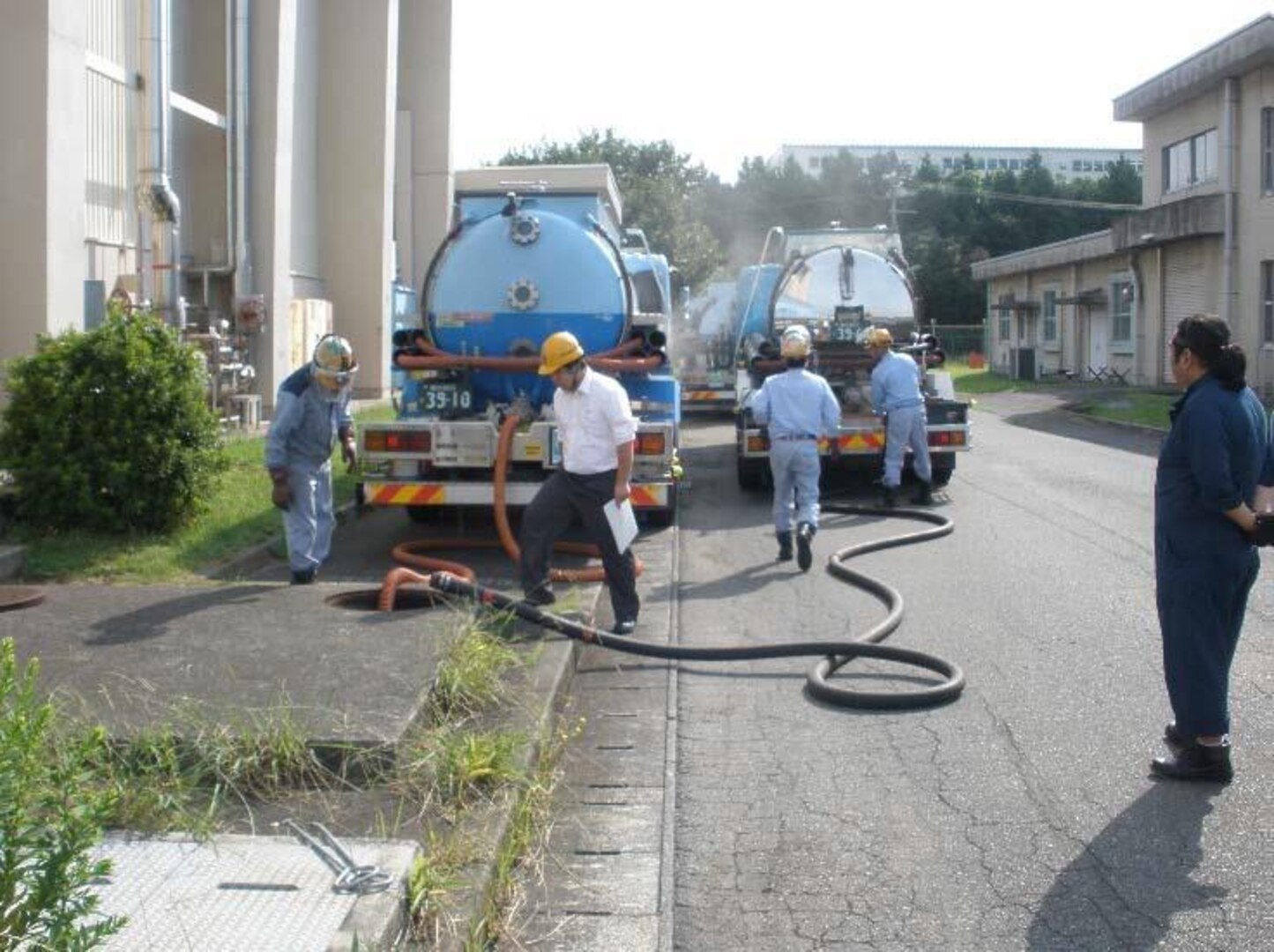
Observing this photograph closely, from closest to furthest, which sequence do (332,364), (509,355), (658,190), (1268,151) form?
1. (332,364)
2. (509,355)
3. (1268,151)
4. (658,190)

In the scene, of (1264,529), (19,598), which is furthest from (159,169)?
(1264,529)

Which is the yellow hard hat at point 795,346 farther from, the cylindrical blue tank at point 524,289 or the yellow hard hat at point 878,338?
the yellow hard hat at point 878,338

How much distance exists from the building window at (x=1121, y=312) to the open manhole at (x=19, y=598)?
111ft

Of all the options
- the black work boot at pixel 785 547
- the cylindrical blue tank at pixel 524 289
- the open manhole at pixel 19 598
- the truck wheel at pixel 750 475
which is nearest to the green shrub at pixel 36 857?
the open manhole at pixel 19 598

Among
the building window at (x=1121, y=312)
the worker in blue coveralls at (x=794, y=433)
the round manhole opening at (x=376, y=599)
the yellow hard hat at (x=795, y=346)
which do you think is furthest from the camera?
the building window at (x=1121, y=312)

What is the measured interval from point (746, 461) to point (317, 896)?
1186cm

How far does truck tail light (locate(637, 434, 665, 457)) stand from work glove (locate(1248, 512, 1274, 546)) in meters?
6.16

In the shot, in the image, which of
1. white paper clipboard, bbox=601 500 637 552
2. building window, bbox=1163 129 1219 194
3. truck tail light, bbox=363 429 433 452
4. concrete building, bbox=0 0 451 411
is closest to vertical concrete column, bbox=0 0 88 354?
concrete building, bbox=0 0 451 411

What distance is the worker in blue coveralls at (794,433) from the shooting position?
11.5 m

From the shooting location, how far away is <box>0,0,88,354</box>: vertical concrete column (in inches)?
569

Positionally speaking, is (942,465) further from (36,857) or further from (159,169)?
(36,857)

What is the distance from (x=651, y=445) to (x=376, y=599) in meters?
3.46

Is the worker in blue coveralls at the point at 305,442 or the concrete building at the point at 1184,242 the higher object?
the concrete building at the point at 1184,242

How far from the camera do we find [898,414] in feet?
48.3
